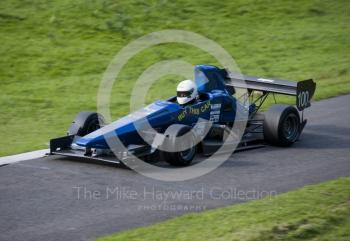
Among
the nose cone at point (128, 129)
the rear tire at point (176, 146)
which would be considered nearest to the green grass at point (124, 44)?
the nose cone at point (128, 129)

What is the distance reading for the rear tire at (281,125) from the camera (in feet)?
38.7

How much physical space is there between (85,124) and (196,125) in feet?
6.48

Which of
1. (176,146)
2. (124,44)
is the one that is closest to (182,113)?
(176,146)

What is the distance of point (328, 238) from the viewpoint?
23.7ft

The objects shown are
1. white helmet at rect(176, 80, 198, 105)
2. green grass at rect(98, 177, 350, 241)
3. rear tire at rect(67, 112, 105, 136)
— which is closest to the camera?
green grass at rect(98, 177, 350, 241)

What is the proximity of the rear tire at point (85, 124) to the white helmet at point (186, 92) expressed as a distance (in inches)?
61.2

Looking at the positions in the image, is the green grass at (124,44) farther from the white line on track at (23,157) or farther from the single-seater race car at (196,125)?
the single-seater race car at (196,125)

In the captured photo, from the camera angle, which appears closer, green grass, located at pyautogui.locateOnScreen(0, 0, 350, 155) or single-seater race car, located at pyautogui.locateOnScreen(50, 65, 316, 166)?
single-seater race car, located at pyautogui.locateOnScreen(50, 65, 316, 166)

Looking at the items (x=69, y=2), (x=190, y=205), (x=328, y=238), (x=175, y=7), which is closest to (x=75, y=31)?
(x=69, y=2)

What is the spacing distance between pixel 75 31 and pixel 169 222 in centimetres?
1555

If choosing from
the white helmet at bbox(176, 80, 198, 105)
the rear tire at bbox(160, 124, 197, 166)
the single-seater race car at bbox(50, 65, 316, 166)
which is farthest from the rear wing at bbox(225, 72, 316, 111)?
the rear tire at bbox(160, 124, 197, 166)

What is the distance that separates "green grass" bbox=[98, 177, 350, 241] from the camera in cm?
723

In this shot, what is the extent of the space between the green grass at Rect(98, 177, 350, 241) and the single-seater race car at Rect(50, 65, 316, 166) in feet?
8.01

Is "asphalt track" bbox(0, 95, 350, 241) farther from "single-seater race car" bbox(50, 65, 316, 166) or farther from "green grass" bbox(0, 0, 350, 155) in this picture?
"green grass" bbox(0, 0, 350, 155)
